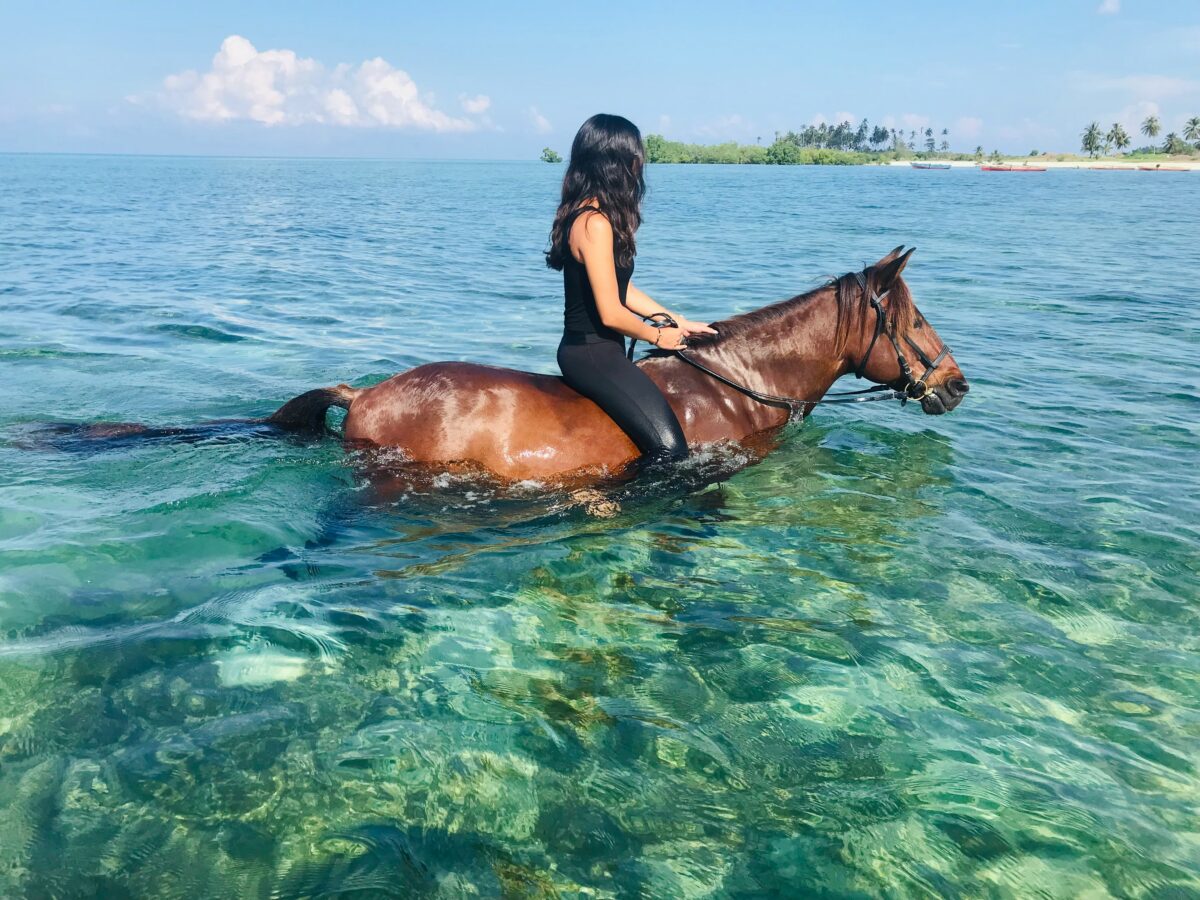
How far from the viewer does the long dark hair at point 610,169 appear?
548cm

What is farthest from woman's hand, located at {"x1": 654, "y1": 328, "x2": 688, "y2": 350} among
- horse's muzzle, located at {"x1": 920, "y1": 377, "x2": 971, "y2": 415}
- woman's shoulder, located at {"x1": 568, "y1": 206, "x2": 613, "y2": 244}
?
horse's muzzle, located at {"x1": 920, "y1": 377, "x2": 971, "y2": 415}

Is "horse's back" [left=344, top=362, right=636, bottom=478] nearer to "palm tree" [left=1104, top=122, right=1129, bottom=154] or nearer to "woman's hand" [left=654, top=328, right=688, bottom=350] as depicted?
"woman's hand" [left=654, top=328, right=688, bottom=350]

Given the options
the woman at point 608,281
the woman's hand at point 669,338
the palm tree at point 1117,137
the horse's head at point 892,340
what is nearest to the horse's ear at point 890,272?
the horse's head at point 892,340

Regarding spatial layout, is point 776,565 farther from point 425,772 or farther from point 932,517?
point 425,772

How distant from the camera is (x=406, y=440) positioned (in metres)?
6.10

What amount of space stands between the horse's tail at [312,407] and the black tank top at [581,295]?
6.06ft

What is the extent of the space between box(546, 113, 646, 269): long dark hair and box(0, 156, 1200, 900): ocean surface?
2082 millimetres

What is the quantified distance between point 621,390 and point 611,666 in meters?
2.36

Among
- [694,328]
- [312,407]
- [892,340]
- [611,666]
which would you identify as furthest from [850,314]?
[312,407]

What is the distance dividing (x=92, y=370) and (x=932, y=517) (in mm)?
10171

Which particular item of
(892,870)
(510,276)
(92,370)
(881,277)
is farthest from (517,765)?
(510,276)

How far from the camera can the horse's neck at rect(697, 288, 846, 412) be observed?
23.2 feet

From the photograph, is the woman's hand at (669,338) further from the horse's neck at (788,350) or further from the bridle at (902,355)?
the bridle at (902,355)

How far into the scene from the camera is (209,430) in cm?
670
